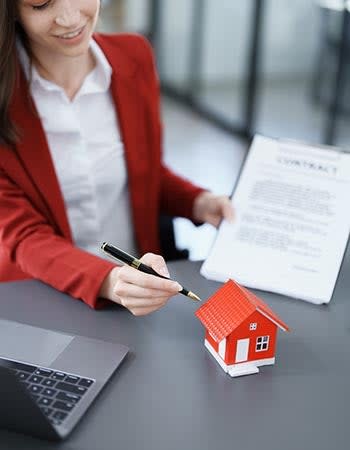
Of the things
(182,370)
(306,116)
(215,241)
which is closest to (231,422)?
(182,370)

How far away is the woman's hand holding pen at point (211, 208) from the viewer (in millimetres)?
1515

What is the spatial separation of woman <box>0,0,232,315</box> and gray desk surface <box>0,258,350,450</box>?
0.20 ft

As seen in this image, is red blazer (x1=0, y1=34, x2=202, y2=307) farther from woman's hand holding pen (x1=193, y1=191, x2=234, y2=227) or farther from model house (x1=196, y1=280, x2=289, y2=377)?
model house (x1=196, y1=280, x2=289, y2=377)

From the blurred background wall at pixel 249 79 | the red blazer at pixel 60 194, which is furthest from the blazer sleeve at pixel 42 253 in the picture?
the blurred background wall at pixel 249 79

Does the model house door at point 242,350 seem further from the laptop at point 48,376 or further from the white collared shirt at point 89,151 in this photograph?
the white collared shirt at point 89,151

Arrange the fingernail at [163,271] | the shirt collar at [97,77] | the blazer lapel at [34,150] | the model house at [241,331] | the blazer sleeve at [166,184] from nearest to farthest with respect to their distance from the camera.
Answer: the model house at [241,331] < the fingernail at [163,271] < the blazer lapel at [34,150] < the shirt collar at [97,77] < the blazer sleeve at [166,184]

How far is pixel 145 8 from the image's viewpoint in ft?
20.1

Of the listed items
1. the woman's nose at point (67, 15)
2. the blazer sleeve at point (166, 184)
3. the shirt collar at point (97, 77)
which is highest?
the woman's nose at point (67, 15)

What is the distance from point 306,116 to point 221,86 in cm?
90

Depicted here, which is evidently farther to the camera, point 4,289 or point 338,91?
point 338,91

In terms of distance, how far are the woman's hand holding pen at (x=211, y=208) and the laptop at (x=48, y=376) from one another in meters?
0.45

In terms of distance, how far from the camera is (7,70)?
1.50m

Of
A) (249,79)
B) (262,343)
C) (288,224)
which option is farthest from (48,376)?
(249,79)

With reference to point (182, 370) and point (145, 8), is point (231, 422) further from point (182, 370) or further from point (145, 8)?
point (145, 8)
